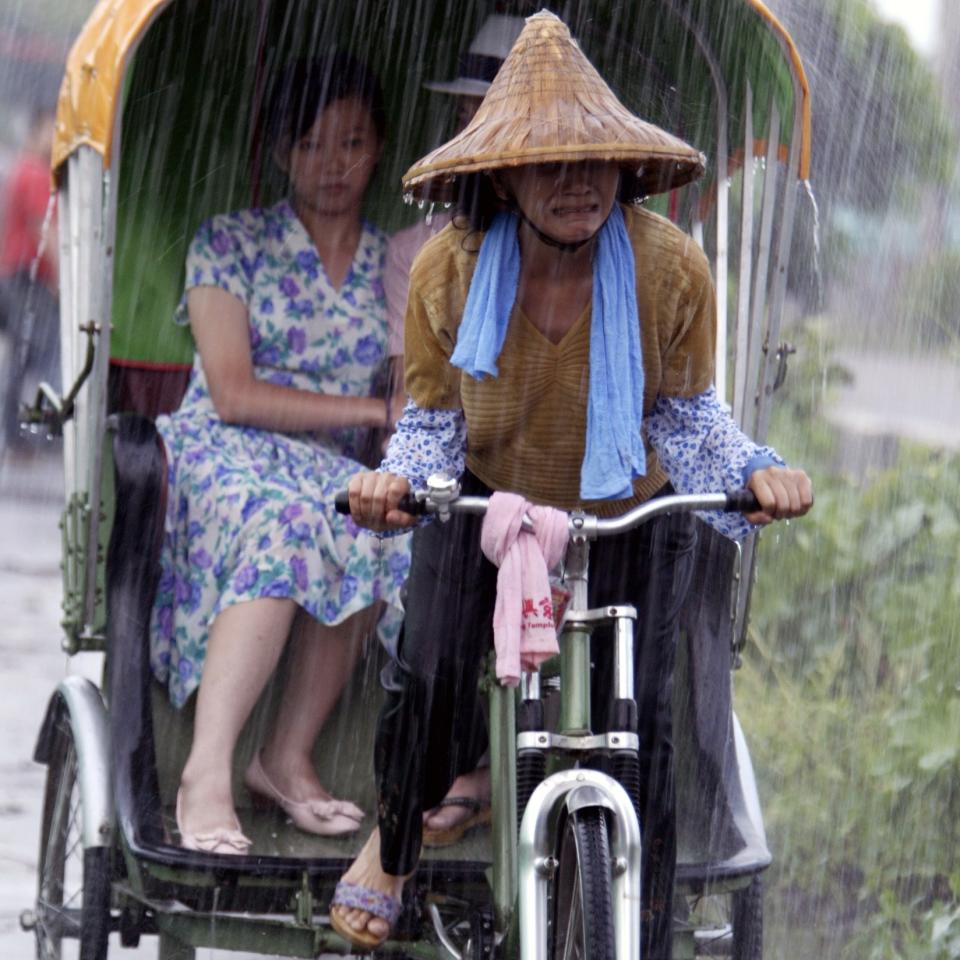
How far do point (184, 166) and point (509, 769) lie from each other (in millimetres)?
2229

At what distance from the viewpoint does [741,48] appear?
404 cm

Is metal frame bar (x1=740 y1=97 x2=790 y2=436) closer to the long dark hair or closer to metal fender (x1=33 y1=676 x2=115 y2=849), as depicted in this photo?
the long dark hair

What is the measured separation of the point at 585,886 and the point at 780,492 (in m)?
0.70

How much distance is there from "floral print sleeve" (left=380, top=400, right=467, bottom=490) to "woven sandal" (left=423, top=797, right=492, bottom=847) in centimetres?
97

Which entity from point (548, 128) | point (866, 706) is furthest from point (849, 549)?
point (548, 128)

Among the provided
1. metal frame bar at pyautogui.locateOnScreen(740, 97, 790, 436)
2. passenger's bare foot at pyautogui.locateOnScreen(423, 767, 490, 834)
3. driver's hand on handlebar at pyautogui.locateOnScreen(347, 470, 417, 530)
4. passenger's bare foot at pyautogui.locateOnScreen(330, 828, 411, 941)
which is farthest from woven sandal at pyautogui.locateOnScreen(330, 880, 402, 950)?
metal frame bar at pyautogui.locateOnScreen(740, 97, 790, 436)

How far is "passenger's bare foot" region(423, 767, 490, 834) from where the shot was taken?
4.07 meters

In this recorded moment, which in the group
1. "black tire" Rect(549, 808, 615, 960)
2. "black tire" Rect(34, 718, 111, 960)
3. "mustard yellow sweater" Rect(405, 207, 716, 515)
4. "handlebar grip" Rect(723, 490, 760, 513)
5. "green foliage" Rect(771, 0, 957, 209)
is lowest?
"black tire" Rect(34, 718, 111, 960)

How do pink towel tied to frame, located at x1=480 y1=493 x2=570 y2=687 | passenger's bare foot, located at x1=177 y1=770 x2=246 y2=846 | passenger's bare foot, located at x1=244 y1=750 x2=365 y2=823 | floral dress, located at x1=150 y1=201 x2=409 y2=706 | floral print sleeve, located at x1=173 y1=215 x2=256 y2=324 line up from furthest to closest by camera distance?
floral print sleeve, located at x1=173 y1=215 x2=256 y2=324 → passenger's bare foot, located at x1=244 y1=750 x2=365 y2=823 → floral dress, located at x1=150 y1=201 x2=409 y2=706 → passenger's bare foot, located at x1=177 y1=770 x2=246 y2=846 → pink towel tied to frame, located at x1=480 y1=493 x2=570 y2=687

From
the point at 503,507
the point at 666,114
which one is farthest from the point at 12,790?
the point at 503,507

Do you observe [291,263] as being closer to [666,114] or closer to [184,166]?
[184,166]

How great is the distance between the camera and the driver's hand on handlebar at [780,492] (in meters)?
3.00

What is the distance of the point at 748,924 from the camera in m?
4.04

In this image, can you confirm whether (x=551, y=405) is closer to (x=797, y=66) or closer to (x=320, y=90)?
(x=797, y=66)
